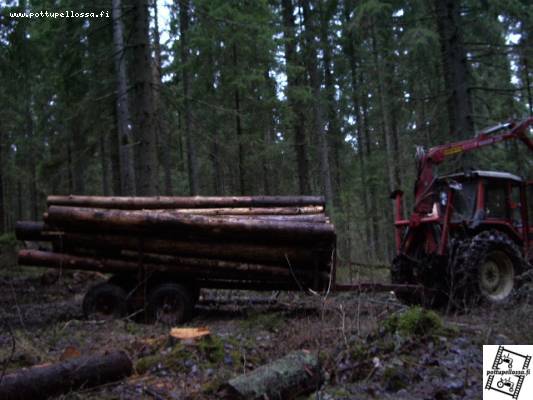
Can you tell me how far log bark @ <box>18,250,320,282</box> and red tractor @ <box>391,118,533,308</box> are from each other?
2.50 m

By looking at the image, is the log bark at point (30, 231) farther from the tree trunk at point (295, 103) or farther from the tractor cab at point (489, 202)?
the tree trunk at point (295, 103)

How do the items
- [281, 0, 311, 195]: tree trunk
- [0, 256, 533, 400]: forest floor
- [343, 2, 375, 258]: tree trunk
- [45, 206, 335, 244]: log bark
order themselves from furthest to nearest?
[343, 2, 375, 258]: tree trunk → [281, 0, 311, 195]: tree trunk → [45, 206, 335, 244]: log bark → [0, 256, 533, 400]: forest floor

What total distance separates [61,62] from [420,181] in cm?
1321

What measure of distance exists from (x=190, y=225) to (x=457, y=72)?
31.6 ft

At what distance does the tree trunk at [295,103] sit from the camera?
18344mm

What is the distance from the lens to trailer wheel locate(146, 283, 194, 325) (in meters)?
7.93

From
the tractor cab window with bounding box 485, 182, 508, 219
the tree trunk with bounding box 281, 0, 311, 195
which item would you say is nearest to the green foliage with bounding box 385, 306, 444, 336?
the tractor cab window with bounding box 485, 182, 508, 219

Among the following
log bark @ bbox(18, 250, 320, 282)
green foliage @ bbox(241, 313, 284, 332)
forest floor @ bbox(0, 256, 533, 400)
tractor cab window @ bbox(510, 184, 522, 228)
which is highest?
tractor cab window @ bbox(510, 184, 522, 228)

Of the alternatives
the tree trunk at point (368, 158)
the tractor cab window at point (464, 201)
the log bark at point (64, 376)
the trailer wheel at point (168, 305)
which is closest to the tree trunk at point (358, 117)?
the tree trunk at point (368, 158)

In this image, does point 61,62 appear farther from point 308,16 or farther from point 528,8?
point 528,8

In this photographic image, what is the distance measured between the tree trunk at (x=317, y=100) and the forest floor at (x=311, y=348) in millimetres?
10711

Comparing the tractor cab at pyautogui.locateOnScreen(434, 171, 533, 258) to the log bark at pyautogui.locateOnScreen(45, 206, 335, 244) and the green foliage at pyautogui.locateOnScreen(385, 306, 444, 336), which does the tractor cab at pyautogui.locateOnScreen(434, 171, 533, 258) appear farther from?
the green foliage at pyautogui.locateOnScreen(385, 306, 444, 336)

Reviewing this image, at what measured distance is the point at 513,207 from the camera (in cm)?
950

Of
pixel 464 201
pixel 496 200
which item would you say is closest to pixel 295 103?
pixel 464 201
